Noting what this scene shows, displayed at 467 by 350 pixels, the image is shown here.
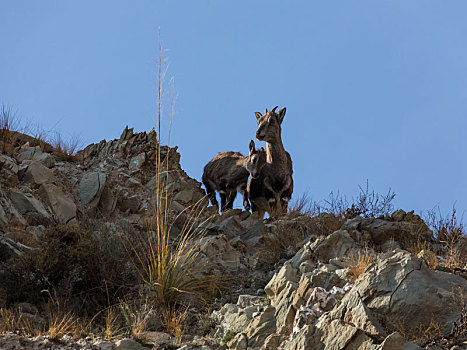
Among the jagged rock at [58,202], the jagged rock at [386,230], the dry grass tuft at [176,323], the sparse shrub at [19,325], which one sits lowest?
the sparse shrub at [19,325]

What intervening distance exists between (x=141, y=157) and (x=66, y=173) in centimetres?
229

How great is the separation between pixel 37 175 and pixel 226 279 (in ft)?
19.9

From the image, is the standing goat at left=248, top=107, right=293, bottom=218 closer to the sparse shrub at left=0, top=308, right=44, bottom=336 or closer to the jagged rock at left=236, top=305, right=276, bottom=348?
the jagged rock at left=236, top=305, right=276, bottom=348

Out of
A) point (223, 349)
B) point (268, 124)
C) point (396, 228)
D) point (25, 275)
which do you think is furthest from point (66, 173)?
point (223, 349)

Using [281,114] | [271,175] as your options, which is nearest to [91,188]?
[271,175]

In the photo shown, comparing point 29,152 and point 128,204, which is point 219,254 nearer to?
point 128,204

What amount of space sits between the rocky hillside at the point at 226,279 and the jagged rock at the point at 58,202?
0.03 meters

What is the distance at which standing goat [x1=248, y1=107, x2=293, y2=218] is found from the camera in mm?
14453

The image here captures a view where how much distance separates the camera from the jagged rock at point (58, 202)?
1195 centimetres

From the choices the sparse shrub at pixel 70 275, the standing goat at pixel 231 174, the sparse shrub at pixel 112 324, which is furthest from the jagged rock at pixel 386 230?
the standing goat at pixel 231 174

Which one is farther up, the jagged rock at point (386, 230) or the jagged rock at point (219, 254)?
→ the jagged rock at point (386, 230)

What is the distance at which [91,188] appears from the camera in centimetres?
1332

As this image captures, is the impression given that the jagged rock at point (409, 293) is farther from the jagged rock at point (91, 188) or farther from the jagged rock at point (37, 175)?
the jagged rock at point (37, 175)

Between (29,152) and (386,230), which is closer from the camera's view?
(386,230)
